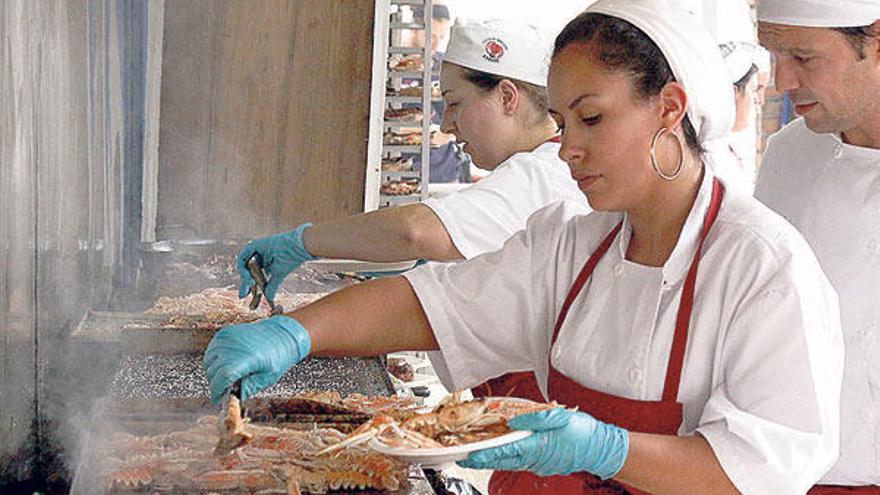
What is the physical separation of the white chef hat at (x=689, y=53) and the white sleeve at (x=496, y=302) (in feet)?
1.42

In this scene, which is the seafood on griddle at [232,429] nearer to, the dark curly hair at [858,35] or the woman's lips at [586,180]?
the woman's lips at [586,180]

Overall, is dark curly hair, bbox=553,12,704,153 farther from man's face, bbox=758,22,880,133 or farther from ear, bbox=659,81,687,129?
man's face, bbox=758,22,880,133

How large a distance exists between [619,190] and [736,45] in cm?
294

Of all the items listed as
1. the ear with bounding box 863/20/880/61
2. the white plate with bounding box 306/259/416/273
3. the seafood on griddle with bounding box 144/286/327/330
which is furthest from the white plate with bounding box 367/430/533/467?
the white plate with bounding box 306/259/416/273

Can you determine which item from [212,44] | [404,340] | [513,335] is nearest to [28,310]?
[404,340]

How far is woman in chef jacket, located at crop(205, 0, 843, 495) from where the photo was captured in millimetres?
1655

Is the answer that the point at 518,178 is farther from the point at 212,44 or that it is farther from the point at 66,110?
the point at 212,44

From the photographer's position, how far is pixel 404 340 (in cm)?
218

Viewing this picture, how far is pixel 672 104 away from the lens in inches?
71.2

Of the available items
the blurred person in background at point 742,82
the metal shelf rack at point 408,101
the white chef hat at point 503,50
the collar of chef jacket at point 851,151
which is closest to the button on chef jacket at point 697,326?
the collar of chef jacket at point 851,151

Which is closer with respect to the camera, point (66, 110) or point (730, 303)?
point (730, 303)

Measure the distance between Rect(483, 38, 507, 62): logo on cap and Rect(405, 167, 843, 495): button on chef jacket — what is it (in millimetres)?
1055

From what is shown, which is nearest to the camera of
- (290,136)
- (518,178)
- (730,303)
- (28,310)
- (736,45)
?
(730,303)

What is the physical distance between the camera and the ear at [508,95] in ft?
10.2
